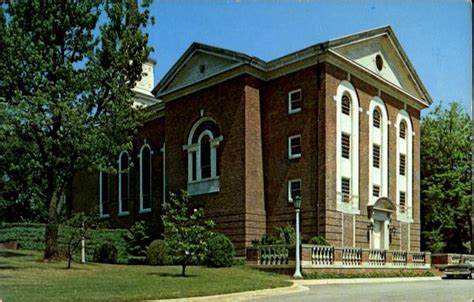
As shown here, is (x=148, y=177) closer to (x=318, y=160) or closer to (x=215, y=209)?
(x=215, y=209)

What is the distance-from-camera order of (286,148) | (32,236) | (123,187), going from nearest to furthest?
(286,148), (32,236), (123,187)

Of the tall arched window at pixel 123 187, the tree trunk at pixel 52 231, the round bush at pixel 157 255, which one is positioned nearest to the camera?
the tree trunk at pixel 52 231

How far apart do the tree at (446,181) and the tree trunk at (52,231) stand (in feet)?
55.8

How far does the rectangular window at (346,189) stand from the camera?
24.2 m

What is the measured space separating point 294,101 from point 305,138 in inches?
71.8

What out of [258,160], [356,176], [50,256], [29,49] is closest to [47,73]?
[29,49]

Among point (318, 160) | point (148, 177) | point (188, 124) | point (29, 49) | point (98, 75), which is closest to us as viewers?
point (29, 49)

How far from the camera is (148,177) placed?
32500 mm

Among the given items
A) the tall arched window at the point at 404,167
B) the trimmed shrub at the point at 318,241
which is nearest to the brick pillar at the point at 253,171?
the trimmed shrub at the point at 318,241

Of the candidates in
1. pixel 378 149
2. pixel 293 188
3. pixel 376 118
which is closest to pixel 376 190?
pixel 378 149

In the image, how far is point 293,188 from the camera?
24438 millimetres

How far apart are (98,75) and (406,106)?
15685 mm

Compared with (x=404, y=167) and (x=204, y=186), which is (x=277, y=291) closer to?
(x=204, y=186)

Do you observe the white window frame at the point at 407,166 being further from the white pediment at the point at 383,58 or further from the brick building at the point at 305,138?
the white pediment at the point at 383,58
